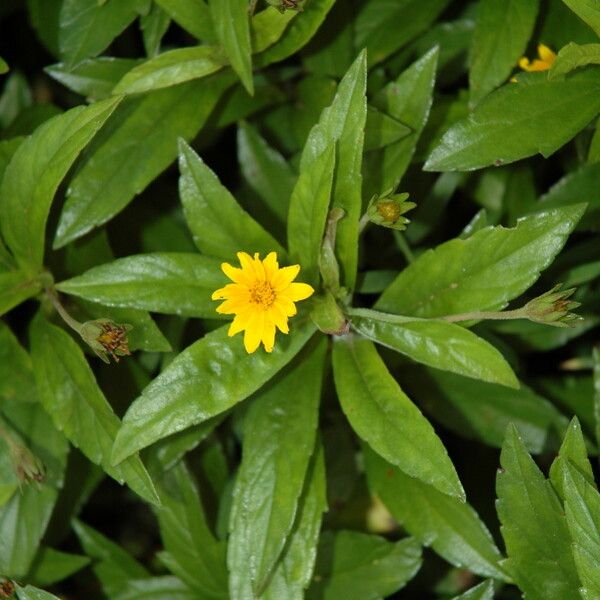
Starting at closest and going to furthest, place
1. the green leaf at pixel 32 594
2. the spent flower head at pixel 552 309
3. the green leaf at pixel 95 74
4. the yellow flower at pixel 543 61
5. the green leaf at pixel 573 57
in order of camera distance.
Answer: the spent flower head at pixel 552 309 < the green leaf at pixel 573 57 < the green leaf at pixel 32 594 < the yellow flower at pixel 543 61 < the green leaf at pixel 95 74

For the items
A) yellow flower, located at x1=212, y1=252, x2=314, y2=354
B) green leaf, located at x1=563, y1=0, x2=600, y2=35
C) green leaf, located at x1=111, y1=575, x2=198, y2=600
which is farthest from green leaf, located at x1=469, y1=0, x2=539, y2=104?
green leaf, located at x1=111, y1=575, x2=198, y2=600

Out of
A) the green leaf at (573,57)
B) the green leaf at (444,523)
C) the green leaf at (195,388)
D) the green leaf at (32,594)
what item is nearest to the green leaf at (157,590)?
the green leaf at (32,594)

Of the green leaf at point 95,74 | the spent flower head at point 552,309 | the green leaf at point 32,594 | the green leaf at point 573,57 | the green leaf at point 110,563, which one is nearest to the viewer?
the spent flower head at point 552,309

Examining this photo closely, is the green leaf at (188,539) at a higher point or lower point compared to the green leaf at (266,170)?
lower

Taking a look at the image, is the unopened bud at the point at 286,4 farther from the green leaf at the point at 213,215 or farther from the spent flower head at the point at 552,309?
the spent flower head at the point at 552,309

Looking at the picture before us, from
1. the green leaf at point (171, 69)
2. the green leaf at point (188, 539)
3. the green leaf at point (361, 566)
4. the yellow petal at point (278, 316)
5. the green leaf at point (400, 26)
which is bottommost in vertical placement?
the green leaf at point (361, 566)

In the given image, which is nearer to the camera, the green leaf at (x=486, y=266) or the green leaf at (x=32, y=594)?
the green leaf at (x=486, y=266)

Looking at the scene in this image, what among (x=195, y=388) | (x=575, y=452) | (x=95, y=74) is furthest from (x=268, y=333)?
(x=95, y=74)

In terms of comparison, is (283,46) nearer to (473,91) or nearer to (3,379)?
(473,91)

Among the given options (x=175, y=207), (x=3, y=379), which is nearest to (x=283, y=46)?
(x=175, y=207)
